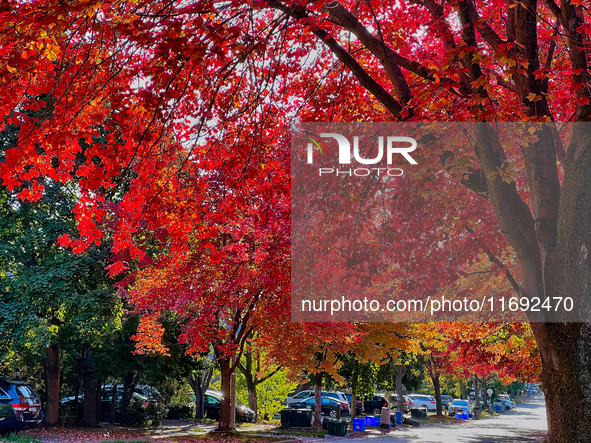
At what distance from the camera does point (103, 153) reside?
7.62m

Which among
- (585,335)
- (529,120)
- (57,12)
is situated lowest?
(585,335)

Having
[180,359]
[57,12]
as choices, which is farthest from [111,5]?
[180,359]

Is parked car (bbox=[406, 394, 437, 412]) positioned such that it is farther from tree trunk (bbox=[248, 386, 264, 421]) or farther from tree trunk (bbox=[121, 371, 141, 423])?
tree trunk (bbox=[121, 371, 141, 423])

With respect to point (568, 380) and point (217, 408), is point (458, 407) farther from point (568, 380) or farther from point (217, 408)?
point (568, 380)

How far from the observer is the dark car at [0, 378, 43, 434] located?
17094 mm

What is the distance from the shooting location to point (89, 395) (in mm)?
24203

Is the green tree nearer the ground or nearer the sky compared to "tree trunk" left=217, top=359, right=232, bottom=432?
nearer the sky

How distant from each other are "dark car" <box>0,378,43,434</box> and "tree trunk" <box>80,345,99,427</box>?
6.30 m

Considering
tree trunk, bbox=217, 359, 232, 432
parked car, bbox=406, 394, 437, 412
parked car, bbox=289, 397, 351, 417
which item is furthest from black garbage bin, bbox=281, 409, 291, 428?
parked car, bbox=406, 394, 437, 412

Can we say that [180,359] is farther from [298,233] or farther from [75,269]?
[298,233]

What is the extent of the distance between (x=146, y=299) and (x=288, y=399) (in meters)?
17.6

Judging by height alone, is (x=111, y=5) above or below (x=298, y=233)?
above

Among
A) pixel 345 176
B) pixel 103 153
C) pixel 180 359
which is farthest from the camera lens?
pixel 180 359

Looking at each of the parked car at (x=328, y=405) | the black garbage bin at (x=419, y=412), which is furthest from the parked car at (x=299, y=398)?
the black garbage bin at (x=419, y=412)
